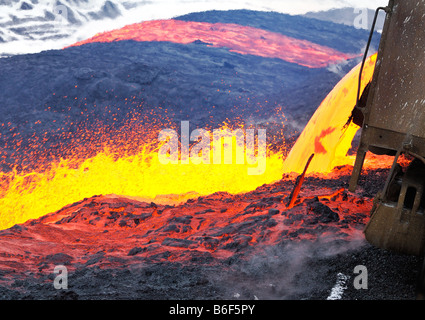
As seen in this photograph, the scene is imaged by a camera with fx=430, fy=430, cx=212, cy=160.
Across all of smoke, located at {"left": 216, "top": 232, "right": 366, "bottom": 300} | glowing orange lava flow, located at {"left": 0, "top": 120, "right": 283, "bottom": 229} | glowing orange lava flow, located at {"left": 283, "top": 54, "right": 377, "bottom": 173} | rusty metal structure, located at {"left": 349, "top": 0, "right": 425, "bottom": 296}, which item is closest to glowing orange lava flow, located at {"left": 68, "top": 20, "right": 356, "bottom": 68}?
glowing orange lava flow, located at {"left": 0, "top": 120, "right": 283, "bottom": 229}

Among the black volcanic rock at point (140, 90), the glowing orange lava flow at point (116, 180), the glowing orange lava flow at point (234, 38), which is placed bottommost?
the glowing orange lava flow at point (116, 180)

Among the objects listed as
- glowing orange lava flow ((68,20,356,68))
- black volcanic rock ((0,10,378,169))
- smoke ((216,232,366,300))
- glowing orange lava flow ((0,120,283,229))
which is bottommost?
glowing orange lava flow ((0,120,283,229))

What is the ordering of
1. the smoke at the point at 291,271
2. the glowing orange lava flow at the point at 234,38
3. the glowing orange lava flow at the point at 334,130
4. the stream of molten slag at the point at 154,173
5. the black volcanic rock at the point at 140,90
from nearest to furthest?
the smoke at the point at 291,271 → the glowing orange lava flow at the point at 334,130 → the stream of molten slag at the point at 154,173 → the black volcanic rock at the point at 140,90 → the glowing orange lava flow at the point at 234,38

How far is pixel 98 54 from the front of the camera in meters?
18.7

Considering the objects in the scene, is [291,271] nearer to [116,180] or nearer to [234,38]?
[116,180]

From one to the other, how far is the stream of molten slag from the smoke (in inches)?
169

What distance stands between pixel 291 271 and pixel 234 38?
21.3 meters

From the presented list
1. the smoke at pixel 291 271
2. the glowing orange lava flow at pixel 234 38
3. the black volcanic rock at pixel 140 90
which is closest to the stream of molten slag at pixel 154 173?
the black volcanic rock at pixel 140 90

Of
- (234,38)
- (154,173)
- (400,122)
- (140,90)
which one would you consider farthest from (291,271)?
(234,38)

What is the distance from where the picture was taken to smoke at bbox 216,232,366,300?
141 inches

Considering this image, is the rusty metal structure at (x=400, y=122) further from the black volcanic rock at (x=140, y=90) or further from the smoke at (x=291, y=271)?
the black volcanic rock at (x=140, y=90)

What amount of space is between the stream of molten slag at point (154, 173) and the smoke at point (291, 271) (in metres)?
4.30

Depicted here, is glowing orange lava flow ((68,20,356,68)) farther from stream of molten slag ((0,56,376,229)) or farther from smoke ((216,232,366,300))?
smoke ((216,232,366,300))

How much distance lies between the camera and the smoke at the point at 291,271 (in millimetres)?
3578
